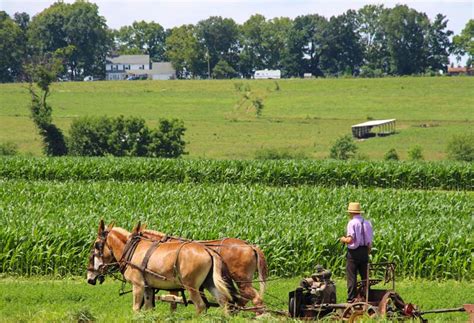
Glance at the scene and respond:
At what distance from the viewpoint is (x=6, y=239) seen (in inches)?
912

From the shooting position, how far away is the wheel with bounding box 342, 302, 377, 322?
48.4 feet

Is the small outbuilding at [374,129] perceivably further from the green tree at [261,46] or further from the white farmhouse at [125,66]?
the white farmhouse at [125,66]

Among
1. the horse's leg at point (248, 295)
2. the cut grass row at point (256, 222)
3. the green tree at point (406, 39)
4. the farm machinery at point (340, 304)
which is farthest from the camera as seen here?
the green tree at point (406, 39)

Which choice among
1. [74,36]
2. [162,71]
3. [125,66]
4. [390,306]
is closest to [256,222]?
[390,306]

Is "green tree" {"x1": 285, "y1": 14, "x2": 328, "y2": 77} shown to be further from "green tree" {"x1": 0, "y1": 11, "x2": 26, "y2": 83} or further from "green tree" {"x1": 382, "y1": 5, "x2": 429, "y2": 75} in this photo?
"green tree" {"x1": 0, "y1": 11, "x2": 26, "y2": 83}

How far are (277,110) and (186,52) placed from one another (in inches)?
2510

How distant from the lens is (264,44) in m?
164

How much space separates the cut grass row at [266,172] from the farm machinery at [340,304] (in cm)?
2606

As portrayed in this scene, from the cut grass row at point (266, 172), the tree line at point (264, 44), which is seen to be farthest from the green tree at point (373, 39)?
the cut grass row at point (266, 172)

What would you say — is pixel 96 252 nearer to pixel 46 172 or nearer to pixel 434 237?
pixel 434 237

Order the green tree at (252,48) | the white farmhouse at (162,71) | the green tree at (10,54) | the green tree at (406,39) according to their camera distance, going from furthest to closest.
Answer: the white farmhouse at (162,71), the green tree at (252,48), the green tree at (406,39), the green tree at (10,54)

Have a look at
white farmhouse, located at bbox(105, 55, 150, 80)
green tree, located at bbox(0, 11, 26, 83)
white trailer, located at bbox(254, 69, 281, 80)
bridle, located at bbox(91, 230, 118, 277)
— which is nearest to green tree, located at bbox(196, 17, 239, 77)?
white farmhouse, located at bbox(105, 55, 150, 80)

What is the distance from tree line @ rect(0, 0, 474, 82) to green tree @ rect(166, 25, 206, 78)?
0.16 metres

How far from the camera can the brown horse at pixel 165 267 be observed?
1568cm
